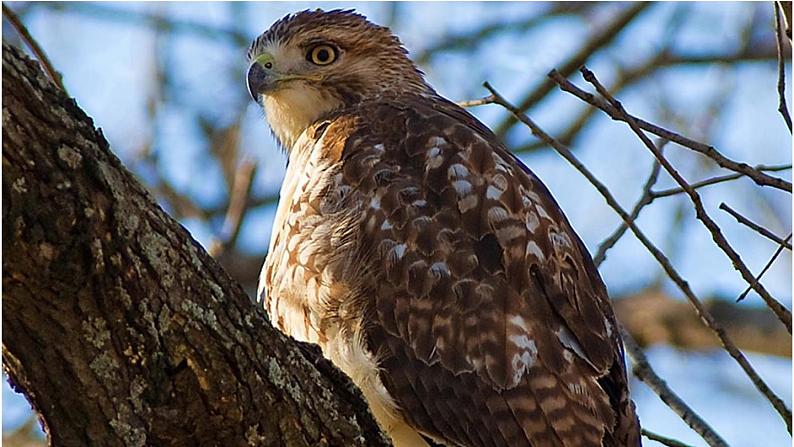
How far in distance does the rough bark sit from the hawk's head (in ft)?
7.21

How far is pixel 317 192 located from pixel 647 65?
17.5 ft

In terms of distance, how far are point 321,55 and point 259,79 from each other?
1.13ft

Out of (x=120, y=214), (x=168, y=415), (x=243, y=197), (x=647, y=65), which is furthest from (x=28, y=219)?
(x=647, y=65)

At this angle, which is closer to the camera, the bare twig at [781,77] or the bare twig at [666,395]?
the bare twig at [781,77]

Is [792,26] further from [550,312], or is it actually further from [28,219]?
[28,219]

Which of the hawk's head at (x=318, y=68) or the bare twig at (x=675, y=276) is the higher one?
the hawk's head at (x=318, y=68)

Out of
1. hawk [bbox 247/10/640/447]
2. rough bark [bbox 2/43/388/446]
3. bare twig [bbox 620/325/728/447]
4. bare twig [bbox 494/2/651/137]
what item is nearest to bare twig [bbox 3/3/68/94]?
hawk [bbox 247/10/640/447]

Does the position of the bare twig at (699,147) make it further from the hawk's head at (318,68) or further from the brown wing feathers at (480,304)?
the hawk's head at (318,68)

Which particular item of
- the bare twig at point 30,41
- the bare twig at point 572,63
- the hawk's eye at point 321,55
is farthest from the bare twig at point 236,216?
the bare twig at point 30,41

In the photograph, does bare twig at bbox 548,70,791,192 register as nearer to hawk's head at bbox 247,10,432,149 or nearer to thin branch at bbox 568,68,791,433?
thin branch at bbox 568,68,791,433

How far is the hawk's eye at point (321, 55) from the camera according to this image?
5.27m

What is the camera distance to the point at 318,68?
522 centimetres

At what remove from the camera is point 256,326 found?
2.97 meters

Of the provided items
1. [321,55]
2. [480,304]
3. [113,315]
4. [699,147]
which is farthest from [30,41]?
[699,147]
